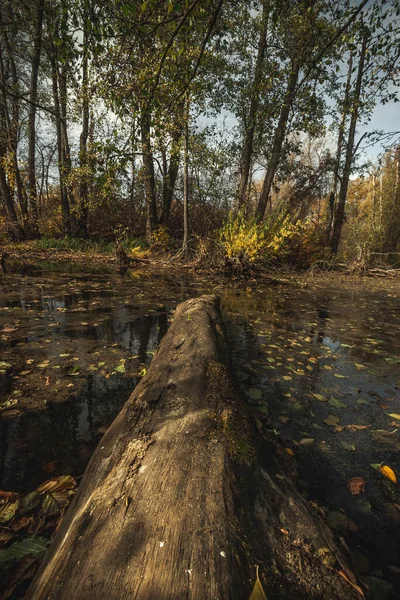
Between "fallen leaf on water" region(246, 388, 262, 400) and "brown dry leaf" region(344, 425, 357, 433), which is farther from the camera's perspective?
"fallen leaf on water" region(246, 388, 262, 400)

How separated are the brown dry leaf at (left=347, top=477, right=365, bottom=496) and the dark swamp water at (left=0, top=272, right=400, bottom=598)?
0.03 meters

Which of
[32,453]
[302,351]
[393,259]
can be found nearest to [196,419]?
[32,453]

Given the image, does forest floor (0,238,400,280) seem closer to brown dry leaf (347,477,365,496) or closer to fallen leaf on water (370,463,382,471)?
fallen leaf on water (370,463,382,471)

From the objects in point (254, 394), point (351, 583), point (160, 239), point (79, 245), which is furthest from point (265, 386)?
point (79, 245)

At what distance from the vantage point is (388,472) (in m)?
1.72

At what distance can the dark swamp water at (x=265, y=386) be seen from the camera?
5.08 feet

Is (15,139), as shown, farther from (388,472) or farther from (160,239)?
(388,472)

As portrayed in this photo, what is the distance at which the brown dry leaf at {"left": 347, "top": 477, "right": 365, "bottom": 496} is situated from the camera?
1.59 metres

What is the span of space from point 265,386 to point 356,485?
1.15 metres

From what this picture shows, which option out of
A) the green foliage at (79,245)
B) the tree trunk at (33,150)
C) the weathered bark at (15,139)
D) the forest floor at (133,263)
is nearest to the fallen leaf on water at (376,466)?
the forest floor at (133,263)

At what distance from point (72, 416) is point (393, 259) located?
68.3 ft

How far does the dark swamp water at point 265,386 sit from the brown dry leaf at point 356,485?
3 centimetres

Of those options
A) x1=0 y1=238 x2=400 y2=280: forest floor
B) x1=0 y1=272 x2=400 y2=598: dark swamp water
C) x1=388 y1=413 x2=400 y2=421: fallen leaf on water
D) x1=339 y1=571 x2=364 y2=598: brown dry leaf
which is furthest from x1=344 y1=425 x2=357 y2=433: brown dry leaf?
x1=0 y1=238 x2=400 y2=280: forest floor

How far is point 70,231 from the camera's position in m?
13.8
